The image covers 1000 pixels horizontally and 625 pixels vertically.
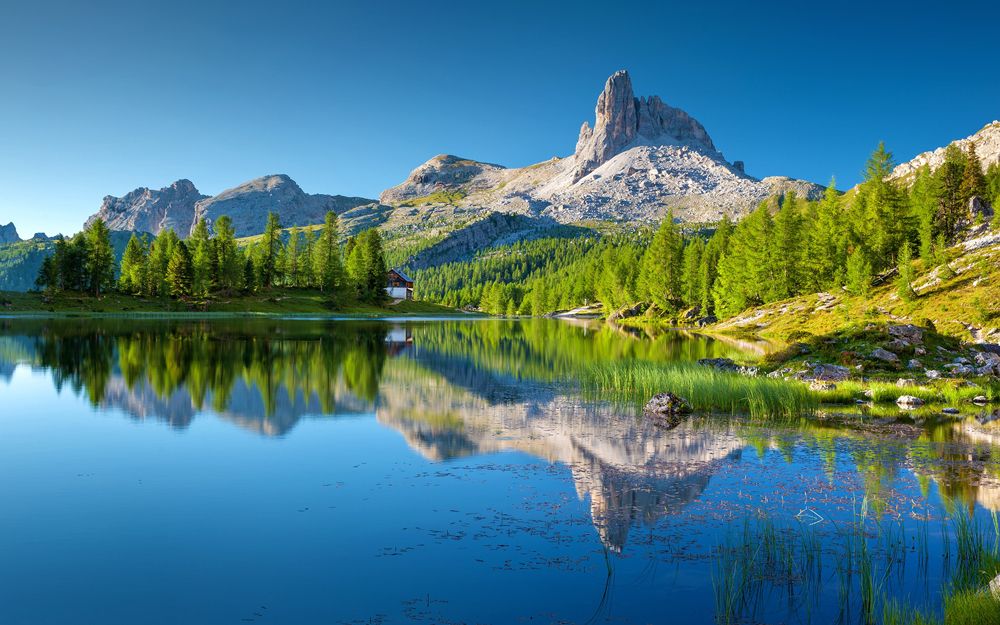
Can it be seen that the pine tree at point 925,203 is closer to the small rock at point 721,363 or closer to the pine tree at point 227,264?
the small rock at point 721,363

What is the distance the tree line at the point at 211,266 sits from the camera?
11656 cm

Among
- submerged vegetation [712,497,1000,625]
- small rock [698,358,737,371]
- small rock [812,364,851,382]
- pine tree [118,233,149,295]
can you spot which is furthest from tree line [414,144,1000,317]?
pine tree [118,233,149,295]

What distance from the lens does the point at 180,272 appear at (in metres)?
122

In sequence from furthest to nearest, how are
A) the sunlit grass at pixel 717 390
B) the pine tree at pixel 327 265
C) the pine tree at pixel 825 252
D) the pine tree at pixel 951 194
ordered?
the pine tree at pixel 327 265
the pine tree at pixel 951 194
the pine tree at pixel 825 252
the sunlit grass at pixel 717 390

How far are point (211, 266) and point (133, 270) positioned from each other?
15.0 metres

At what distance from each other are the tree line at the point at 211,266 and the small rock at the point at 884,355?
11937 cm

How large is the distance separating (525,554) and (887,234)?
9307 centimetres

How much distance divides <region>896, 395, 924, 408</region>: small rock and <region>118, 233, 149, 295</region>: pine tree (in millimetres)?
132112

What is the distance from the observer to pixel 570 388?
35.6 meters

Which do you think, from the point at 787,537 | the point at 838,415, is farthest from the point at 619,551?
the point at 838,415

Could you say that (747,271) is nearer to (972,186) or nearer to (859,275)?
(859,275)

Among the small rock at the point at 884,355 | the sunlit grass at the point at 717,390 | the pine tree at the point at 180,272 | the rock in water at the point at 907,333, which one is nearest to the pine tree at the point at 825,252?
the rock in water at the point at 907,333

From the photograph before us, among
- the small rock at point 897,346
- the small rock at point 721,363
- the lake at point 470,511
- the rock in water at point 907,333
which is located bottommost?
the lake at point 470,511

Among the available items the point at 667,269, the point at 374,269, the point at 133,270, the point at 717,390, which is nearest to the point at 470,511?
the point at 717,390
